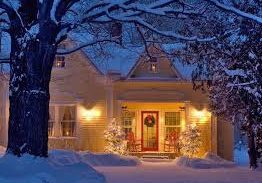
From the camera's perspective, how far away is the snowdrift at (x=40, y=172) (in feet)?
40.0

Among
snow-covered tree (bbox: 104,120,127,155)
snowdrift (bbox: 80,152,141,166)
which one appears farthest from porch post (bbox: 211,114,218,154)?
snowdrift (bbox: 80,152,141,166)

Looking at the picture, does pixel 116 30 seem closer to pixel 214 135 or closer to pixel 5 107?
pixel 5 107

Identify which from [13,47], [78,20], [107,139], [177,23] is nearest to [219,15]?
[177,23]

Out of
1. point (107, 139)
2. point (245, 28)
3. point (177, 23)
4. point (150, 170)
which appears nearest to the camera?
point (245, 28)

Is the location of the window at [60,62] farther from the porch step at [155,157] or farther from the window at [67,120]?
the porch step at [155,157]

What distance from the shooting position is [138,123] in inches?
1323

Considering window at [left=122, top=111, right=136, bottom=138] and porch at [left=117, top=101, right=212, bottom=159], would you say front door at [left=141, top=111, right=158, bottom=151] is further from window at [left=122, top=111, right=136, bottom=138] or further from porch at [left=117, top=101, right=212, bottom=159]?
window at [left=122, top=111, right=136, bottom=138]

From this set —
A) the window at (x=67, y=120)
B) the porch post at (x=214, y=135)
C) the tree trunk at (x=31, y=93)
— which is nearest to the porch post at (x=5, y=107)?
the window at (x=67, y=120)

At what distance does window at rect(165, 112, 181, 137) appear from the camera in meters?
33.2

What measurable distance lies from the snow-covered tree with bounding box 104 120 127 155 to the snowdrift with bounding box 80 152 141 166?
1751 mm

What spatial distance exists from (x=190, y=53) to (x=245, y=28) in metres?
3.41

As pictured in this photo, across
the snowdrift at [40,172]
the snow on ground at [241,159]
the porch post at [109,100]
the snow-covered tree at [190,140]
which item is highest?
the porch post at [109,100]

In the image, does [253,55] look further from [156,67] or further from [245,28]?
[156,67]

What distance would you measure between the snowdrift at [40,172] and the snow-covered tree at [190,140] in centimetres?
1687
